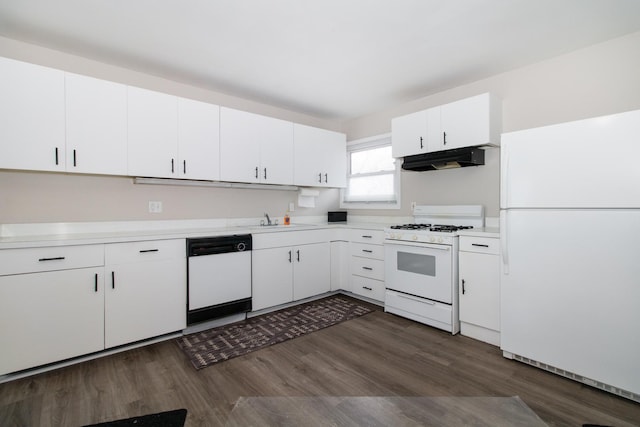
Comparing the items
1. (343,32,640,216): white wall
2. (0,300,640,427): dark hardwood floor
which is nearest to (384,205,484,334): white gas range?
(343,32,640,216): white wall

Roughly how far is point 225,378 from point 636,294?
2.64 metres

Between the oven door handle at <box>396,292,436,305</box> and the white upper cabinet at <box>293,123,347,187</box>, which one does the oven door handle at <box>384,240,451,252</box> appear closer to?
the oven door handle at <box>396,292,436,305</box>

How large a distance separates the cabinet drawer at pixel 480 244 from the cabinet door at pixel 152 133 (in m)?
2.77

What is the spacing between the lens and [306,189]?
13.9 ft

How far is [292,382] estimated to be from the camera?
2.10 m

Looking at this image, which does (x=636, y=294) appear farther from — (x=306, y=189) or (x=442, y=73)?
(x=306, y=189)

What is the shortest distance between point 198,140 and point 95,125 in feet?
2.73

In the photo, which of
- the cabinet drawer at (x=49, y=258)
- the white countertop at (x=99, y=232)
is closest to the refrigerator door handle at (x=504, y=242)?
the white countertop at (x=99, y=232)

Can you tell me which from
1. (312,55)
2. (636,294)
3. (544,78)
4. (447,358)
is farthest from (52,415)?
(544,78)

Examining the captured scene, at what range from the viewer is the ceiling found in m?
2.09

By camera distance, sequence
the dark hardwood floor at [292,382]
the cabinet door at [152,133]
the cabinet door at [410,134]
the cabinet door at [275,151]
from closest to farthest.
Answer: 1. the dark hardwood floor at [292,382]
2. the cabinet door at [152,133]
3. the cabinet door at [410,134]
4. the cabinet door at [275,151]

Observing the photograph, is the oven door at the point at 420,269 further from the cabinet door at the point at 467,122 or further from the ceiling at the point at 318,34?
the ceiling at the point at 318,34

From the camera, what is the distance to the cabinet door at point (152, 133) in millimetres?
2699

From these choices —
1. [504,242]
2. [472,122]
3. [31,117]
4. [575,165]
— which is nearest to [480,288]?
[504,242]
